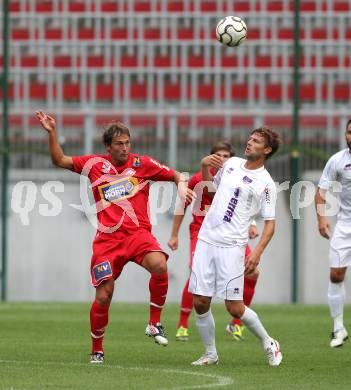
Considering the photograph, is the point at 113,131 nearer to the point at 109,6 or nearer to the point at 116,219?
the point at 116,219

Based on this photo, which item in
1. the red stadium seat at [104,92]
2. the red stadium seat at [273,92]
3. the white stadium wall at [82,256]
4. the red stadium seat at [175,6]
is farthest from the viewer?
the red stadium seat at [175,6]

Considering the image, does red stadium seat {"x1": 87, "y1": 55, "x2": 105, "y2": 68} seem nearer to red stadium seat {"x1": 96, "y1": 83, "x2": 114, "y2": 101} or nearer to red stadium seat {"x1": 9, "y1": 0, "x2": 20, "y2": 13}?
red stadium seat {"x1": 96, "y1": 83, "x2": 114, "y2": 101}

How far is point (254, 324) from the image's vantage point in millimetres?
9664

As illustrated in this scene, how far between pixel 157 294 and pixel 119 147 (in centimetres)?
129

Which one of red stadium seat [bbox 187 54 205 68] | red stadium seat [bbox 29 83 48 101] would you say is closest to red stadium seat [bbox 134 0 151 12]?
red stadium seat [bbox 187 54 205 68]

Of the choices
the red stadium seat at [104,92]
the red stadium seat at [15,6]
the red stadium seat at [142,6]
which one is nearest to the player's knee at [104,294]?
the red stadium seat at [104,92]

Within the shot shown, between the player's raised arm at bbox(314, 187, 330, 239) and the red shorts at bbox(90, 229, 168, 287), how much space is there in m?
1.96

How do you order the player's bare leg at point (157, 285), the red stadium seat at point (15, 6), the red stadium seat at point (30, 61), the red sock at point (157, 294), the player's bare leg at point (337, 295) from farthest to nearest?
the red stadium seat at point (15, 6), the red stadium seat at point (30, 61), the player's bare leg at point (337, 295), the red sock at point (157, 294), the player's bare leg at point (157, 285)

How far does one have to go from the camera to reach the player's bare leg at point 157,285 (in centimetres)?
1002

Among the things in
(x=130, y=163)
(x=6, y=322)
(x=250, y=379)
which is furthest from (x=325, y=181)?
(x=6, y=322)

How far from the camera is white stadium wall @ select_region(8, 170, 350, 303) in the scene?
757 inches

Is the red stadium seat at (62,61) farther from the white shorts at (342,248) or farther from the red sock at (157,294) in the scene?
the red sock at (157,294)

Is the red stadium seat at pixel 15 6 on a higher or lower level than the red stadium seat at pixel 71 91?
higher

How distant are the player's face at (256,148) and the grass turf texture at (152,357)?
1.62m
